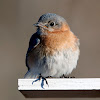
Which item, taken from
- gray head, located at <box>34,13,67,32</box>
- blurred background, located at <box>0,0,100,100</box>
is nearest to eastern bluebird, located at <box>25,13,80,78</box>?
gray head, located at <box>34,13,67,32</box>

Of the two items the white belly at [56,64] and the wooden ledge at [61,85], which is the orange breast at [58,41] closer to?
the white belly at [56,64]

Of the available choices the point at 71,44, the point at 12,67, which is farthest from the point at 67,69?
the point at 12,67

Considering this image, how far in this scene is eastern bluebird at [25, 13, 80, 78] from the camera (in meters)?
4.52

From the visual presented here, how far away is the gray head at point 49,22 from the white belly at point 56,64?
1.14 ft

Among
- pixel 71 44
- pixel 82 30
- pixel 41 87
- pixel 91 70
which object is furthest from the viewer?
pixel 82 30

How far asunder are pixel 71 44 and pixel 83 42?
1.47 metres

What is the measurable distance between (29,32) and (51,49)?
175 centimetres

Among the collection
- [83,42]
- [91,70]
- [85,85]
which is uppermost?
[83,42]

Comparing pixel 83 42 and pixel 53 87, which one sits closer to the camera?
pixel 53 87

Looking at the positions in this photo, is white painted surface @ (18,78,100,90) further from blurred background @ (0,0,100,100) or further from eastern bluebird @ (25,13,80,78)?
blurred background @ (0,0,100,100)

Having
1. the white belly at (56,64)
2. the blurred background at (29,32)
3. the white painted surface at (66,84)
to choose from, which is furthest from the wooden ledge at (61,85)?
the blurred background at (29,32)

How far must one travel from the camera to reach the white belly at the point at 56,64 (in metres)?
4.51

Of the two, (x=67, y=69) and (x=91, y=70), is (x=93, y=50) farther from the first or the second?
(x=67, y=69)

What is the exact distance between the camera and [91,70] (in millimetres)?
5789
